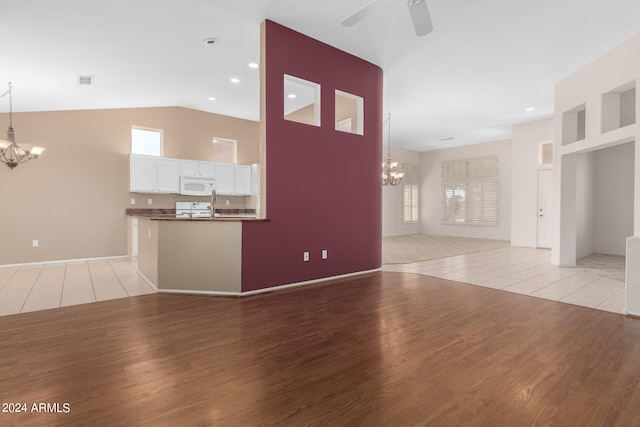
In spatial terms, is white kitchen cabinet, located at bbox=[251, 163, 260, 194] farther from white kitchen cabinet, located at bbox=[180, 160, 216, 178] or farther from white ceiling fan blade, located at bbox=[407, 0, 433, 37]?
white ceiling fan blade, located at bbox=[407, 0, 433, 37]

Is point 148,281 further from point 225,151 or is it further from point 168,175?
point 225,151

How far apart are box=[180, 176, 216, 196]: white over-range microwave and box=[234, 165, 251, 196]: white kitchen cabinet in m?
0.61

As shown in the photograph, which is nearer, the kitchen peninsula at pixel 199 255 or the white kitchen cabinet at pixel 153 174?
the kitchen peninsula at pixel 199 255

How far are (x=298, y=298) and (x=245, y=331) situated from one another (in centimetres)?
113

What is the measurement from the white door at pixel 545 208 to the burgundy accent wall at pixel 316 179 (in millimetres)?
5771

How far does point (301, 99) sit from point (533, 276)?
5347 millimetres

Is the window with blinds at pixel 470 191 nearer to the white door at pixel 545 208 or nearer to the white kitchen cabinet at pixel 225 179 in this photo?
the white door at pixel 545 208

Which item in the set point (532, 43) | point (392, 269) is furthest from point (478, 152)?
point (392, 269)

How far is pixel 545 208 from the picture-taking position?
335 inches

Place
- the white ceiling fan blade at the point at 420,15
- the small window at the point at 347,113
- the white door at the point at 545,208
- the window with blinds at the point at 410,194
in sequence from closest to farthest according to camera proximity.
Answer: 1. the white ceiling fan blade at the point at 420,15
2. the small window at the point at 347,113
3. the white door at the point at 545,208
4. the window with blinds at the point at 410,194

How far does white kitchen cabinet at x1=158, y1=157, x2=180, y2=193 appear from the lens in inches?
277

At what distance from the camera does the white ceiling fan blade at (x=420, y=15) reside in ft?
8.95

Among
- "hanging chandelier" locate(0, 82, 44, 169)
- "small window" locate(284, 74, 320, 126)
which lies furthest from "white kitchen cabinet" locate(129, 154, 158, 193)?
"small window" locate(284, 74, 320, 126)

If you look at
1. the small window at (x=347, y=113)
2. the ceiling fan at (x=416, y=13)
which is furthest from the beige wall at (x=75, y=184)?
the ceiling fan at (x=416, y=13)
